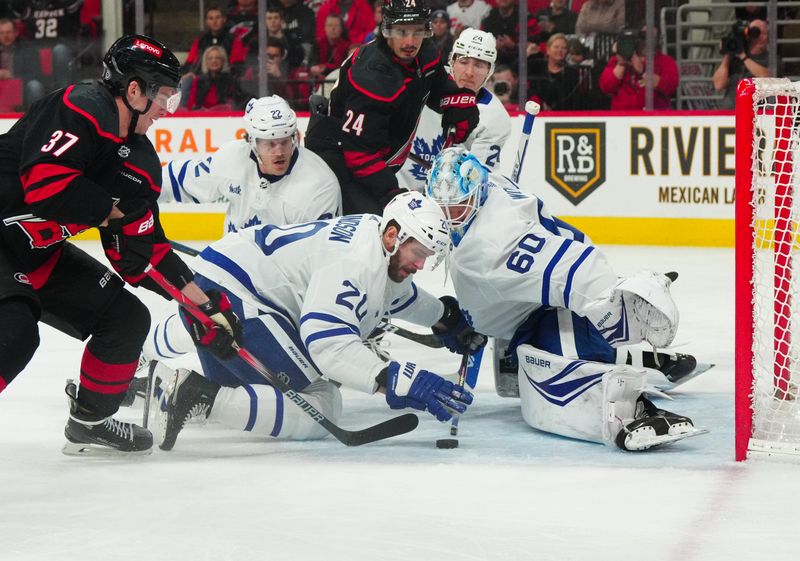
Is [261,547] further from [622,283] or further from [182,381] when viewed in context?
[622,283]

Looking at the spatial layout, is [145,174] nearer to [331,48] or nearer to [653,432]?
[653,432]

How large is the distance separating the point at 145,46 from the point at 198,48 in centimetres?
527

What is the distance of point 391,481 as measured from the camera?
288 centimetres

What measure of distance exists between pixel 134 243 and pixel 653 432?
1305 mm

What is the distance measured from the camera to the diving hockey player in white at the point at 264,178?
13.1 feet

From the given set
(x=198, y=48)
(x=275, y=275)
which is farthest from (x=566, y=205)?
(x=275, y=275)

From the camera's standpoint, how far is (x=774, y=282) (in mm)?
3121

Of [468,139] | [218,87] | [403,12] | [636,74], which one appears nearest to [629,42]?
[636,74]

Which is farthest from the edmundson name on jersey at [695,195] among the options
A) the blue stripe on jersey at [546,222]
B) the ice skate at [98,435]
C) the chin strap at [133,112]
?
the chin strap at [133,112]

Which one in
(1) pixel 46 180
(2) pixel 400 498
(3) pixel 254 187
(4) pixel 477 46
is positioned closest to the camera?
(1) pixel 46 180

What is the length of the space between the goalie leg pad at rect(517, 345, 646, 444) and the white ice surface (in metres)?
0.05

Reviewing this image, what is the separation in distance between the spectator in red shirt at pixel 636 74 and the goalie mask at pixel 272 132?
3.59 meters

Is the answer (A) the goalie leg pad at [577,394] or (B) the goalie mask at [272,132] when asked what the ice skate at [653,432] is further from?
(B) the goalie mask at [272,132]

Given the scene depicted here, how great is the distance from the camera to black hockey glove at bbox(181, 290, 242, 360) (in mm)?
3059
